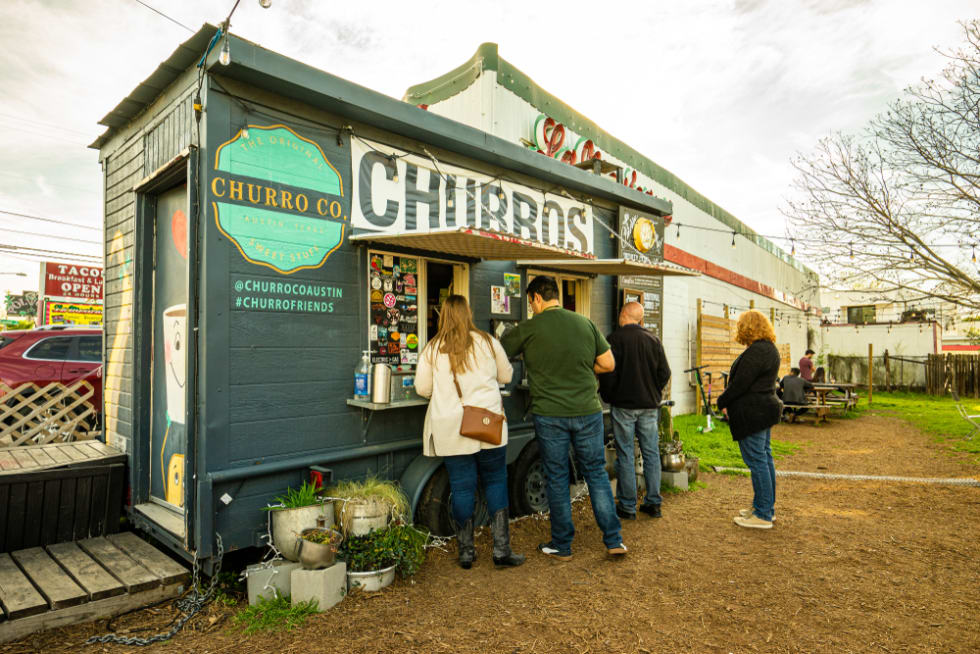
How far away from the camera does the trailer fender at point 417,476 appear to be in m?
4.21

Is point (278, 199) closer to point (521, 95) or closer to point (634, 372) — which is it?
point (634, 372)

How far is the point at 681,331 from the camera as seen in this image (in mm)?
11391

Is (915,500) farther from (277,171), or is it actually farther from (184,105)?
(184,105)

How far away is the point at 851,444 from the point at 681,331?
3468 mm

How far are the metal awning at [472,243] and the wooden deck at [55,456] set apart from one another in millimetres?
2668

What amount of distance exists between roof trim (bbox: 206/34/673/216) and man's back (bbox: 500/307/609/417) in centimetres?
184

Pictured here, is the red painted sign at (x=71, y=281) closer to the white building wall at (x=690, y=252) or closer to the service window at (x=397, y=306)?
the white building wall at (x=690, y=252)

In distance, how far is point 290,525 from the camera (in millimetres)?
3482

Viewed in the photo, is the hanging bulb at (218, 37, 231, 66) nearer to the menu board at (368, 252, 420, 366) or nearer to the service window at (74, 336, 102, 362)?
the menu board at (368, 252, 420, 366)

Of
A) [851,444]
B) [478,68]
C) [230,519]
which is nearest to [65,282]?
[478,68]

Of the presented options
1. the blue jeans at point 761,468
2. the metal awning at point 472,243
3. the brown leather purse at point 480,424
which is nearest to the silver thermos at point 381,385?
the brown leather purse at point 480,424

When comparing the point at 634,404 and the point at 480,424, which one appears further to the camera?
the point at 634,404

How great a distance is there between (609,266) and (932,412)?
1230 cm

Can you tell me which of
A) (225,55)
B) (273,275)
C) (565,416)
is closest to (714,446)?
(565,416)
